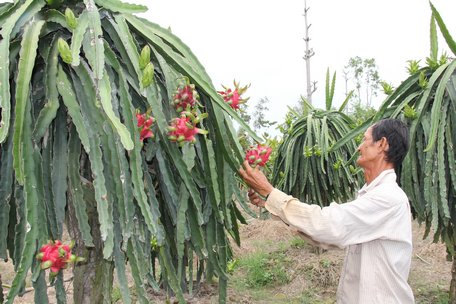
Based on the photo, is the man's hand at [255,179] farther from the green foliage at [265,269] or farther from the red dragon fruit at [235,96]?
the green foliage at [265,269]

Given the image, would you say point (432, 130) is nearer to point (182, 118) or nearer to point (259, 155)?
point (259, 155)

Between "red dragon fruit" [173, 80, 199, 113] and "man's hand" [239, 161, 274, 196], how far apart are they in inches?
16.2

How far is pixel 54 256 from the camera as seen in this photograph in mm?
1213

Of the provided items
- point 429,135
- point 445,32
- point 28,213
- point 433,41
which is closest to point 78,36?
point 28,213

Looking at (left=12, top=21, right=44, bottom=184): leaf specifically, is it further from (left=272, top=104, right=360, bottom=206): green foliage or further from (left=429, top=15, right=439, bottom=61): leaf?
(left=272, top=104, right=360, bottom=206): green foliage

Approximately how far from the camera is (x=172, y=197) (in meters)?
1.56

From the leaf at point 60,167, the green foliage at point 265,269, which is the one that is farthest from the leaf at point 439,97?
the green foliage at point 265,269

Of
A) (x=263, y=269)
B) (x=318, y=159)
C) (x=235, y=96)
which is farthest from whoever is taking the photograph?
(x=263, y=269)

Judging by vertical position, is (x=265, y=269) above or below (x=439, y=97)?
below

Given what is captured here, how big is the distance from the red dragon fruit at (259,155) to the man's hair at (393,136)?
0.56 meters

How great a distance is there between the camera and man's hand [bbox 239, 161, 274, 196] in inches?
Result: 72.9

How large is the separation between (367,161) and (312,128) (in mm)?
3333

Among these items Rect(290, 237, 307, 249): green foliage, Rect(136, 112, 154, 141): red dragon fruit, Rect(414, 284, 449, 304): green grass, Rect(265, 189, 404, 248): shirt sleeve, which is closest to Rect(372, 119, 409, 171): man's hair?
Rect(265, 189, 404, 248): shirt sleeve

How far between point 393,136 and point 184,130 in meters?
1.00
